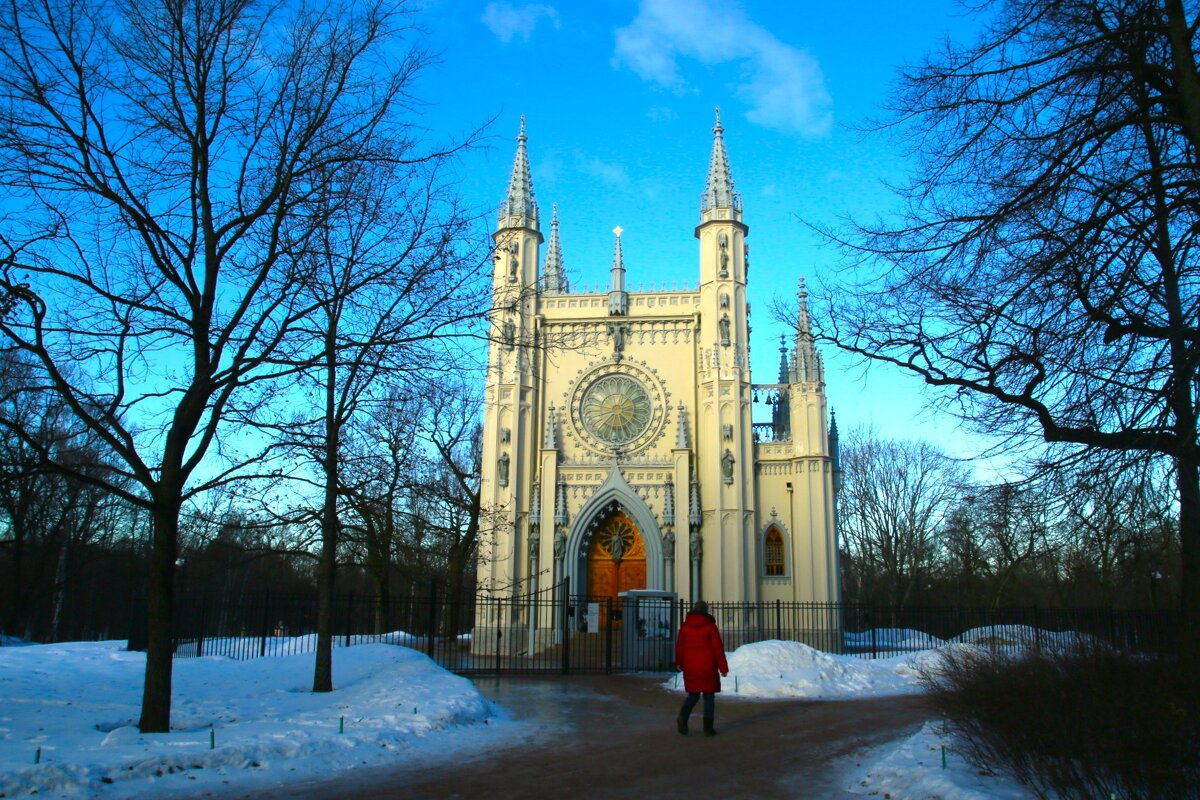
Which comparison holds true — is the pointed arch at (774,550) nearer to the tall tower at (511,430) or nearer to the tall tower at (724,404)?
the tall tower at (724,404)

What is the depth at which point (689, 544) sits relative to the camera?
32.7 meters

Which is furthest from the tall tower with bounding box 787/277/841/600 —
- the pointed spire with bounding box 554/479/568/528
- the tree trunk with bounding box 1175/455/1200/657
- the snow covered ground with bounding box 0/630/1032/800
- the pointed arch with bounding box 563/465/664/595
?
the tree trunk with bounding box 1175/455/1200/657

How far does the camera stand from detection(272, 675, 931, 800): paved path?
313 inches

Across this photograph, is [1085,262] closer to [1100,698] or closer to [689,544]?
[1100,698]

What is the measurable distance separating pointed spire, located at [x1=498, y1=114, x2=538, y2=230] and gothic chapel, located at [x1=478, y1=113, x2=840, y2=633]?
0.10 meters

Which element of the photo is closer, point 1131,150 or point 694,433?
point 1131,150

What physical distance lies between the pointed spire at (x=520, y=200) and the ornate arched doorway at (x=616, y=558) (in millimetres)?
12422

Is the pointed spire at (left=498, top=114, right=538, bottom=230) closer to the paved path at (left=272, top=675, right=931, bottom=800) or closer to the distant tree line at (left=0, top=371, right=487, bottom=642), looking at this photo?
the distant tree line at (left=0, top=371, right=487, bottom=642)

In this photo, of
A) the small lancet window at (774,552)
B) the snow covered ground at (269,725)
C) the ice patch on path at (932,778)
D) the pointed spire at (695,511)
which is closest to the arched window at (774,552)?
the small lancet window at (774,552)

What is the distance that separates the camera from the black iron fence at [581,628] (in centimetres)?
2028

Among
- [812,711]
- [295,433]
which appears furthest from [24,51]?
[812,711]

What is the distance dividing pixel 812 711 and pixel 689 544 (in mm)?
18708

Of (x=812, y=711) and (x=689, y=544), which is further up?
(x=689, y=544)

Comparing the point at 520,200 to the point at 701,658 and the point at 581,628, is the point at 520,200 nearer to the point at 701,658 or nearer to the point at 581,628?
the point at 581,628
